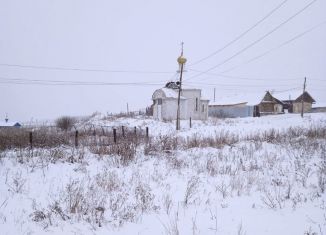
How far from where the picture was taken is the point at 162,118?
1451 inches

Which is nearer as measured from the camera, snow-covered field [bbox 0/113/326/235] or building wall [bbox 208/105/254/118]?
snow-covered field [bbox 0/113/326/235]

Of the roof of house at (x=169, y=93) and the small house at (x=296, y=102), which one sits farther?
the small house at (x=296, y=102)

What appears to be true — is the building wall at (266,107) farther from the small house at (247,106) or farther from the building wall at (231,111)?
the building wall at (231,111)

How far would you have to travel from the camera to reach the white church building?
36906mm

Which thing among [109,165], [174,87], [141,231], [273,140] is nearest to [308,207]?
[141,231]

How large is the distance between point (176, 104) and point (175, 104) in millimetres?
138

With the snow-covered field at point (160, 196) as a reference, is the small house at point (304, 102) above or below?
above

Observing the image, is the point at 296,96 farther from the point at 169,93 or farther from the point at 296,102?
the point at 169,93

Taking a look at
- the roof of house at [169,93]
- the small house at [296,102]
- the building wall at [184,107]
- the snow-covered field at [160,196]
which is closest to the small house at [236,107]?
the small house at [296,102]

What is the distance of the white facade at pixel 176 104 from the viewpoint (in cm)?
3691

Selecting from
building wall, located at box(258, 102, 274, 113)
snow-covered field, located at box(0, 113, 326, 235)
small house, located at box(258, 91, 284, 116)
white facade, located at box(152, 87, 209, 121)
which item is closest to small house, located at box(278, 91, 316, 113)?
small house, located at box(258, 91, 284, 116)

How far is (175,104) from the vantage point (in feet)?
122

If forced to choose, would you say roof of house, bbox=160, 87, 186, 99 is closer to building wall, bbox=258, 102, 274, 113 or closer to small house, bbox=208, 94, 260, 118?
small house, bbox=208, 94, 260, 118

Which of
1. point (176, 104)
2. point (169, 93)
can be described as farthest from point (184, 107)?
point (169, 93)
